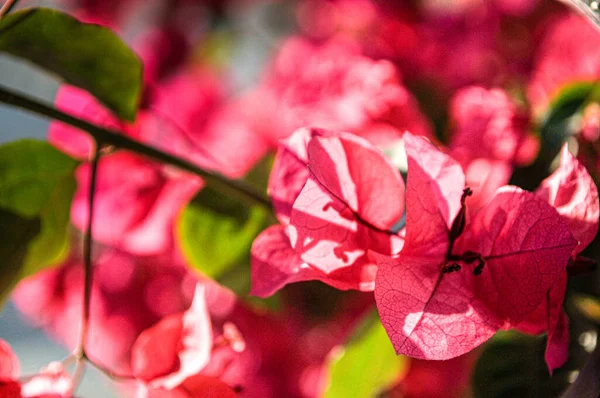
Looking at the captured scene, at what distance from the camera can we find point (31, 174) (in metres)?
0.36

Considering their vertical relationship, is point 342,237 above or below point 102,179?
above

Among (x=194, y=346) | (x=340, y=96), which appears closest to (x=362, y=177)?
(x=194, y=346)

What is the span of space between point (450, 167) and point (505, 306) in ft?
0.17

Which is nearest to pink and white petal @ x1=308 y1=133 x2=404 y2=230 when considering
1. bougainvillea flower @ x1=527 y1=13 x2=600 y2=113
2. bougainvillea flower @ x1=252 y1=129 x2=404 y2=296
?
bougainvillea flower @ x1=252 y1=129 x2=404 y2=296

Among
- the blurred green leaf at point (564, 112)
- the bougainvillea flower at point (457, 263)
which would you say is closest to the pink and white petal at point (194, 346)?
the bougainvillea flower at point (457, 263)

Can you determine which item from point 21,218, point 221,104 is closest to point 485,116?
point 21,218

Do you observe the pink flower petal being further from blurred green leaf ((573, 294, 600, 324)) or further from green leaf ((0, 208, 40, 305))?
blurred green leaf ((573, 294, 600, 324))

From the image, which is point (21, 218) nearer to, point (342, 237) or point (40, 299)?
point (342, 237)

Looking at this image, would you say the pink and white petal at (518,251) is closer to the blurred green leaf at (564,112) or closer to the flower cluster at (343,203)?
the flower cluster at (343,203)

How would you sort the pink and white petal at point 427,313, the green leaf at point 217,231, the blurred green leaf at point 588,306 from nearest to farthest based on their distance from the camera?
the pink and white petal at point 427,313
the blurred green leaf at point 588,306
the green leaf at point 217,231

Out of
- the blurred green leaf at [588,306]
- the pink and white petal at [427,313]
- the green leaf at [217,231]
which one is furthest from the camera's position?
the green leaf at [217,231]

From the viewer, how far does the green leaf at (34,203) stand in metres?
0.34

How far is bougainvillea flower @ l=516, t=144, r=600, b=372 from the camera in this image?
23 centimetres

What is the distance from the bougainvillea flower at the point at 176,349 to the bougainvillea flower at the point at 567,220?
5.3 inches
